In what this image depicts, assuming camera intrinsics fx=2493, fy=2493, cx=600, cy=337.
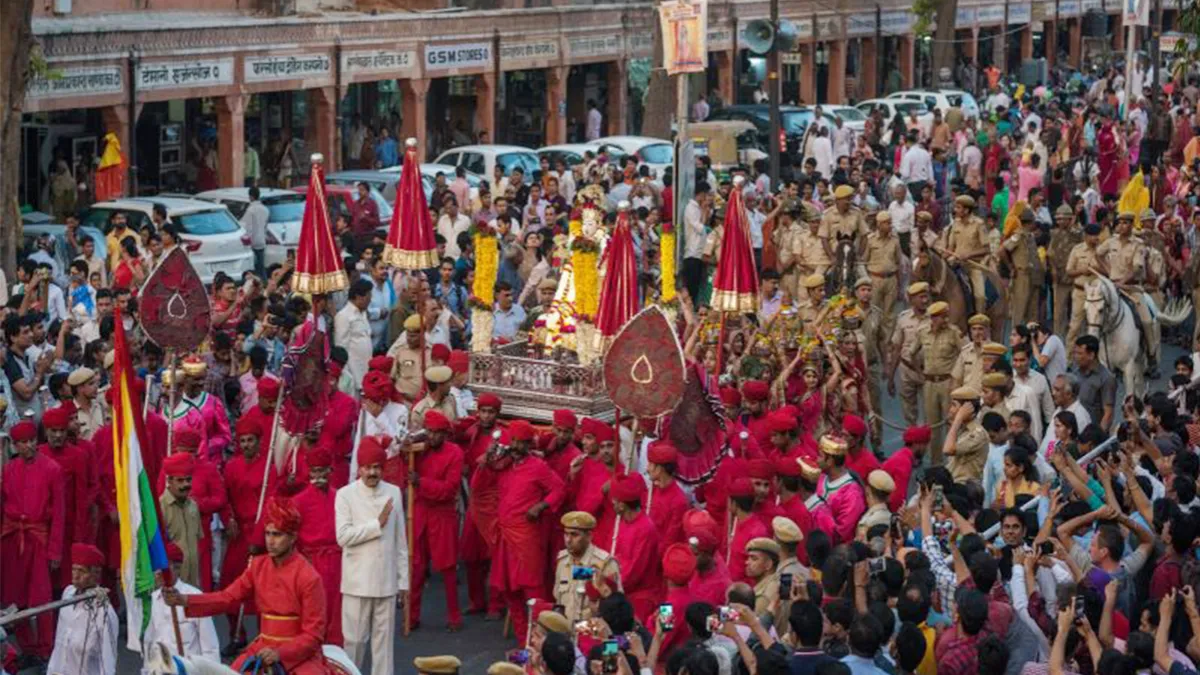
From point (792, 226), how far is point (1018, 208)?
8.15ft

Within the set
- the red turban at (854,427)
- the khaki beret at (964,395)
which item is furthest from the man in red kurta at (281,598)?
the khaki beret at (964,395)

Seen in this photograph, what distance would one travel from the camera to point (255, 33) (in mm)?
33188

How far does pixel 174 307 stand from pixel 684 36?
7.58 m

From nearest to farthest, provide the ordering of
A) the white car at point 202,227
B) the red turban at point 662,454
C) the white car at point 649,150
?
the red turban at point 662,454, the white car at point 202,227, the white car at point 649,150

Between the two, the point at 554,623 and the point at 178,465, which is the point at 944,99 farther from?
the point at 554,623

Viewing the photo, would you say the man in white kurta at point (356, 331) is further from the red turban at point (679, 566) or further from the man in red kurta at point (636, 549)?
the red turban at point (679, 566)

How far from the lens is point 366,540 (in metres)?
13.1

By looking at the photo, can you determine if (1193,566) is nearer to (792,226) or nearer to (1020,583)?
(1020,583)

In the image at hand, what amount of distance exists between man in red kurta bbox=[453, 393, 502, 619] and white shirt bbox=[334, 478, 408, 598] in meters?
1.55

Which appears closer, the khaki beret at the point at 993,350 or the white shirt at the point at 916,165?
the khaki beret at the point at 993,350

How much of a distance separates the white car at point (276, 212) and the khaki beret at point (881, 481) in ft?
46.2

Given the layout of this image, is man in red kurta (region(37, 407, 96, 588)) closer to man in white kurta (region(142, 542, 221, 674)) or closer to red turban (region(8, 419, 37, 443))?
red turban (region(8, 419, 37, 443))

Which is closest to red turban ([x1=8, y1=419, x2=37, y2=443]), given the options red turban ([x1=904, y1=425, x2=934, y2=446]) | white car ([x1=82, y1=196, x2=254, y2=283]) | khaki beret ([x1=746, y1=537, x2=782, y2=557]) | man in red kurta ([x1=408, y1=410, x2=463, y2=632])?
man in red kurta ([x1=408, y1=410, x2=463, y2=632])

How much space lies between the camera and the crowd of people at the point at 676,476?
10961mm
